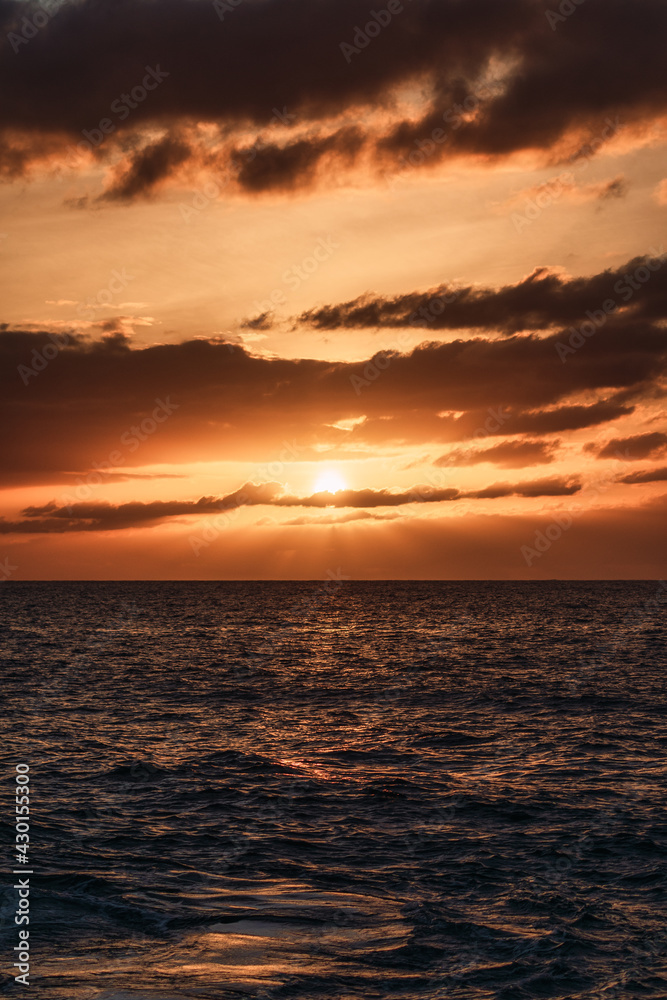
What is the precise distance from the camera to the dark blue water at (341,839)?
14.3 metres

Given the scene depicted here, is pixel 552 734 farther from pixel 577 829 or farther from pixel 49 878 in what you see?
pixel 49 878

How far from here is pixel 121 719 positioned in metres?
38.7

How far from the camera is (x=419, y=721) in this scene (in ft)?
126

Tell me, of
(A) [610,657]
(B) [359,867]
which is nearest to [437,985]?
(B) [359,867]

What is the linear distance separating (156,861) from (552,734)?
20494 millimetres

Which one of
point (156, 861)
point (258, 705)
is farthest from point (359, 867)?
point (258, 705)

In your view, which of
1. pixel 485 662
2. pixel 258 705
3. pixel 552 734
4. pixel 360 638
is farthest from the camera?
pixel 360 638

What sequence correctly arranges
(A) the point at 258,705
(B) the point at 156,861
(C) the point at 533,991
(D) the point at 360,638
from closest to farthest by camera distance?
1. (C) the point at 533,991
2. (B) the point at 156,861
3. (A) the point at 258,705
4. (D) the point at 360,638

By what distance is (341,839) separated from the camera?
70.7ft

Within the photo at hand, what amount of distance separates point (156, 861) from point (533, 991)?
972 centimetres

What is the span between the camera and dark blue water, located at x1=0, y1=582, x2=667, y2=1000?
14.3 meters

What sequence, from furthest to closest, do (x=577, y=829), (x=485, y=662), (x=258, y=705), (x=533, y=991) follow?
(x=485, y=662), (x=258, y=705), (x=577, y=829), (x=533, y=991)

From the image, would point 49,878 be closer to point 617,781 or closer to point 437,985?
point 437,985

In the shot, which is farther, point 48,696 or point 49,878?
point 48,696
